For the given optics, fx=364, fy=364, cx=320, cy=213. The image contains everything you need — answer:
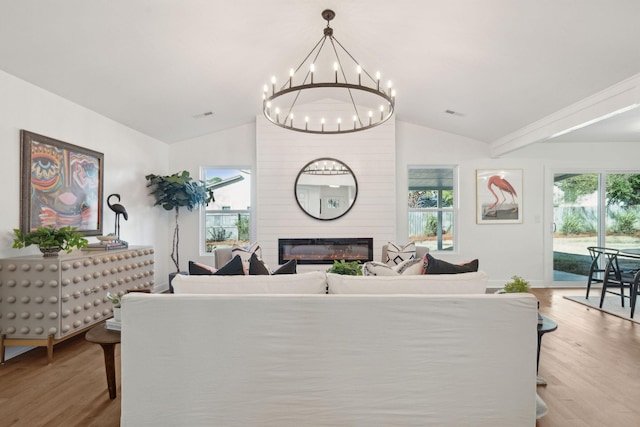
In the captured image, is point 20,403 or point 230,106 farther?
point 230,106

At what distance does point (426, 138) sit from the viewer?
5.86 metres

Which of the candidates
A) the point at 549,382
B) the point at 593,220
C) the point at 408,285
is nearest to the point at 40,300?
the point at 408,285

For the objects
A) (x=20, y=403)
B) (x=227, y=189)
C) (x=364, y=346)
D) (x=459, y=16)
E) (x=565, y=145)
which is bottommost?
(x=20, y=403)

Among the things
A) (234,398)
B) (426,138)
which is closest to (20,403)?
(234,398)

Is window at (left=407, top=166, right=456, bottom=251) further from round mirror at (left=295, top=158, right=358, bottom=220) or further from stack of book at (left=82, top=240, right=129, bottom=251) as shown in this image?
stack of book at (left=82, top=240, right=129, bottom=251)

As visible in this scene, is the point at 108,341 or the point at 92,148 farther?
the point at 92,148

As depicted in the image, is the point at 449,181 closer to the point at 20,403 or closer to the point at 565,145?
the point at 565,145

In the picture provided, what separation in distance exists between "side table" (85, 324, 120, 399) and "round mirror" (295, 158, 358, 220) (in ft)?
11.7

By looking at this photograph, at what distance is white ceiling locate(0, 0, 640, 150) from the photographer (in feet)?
8.45

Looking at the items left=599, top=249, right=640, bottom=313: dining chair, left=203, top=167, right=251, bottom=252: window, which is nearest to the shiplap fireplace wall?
left=203, top=167, right=251, bottom=252: window

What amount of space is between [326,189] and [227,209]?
1.69 metres

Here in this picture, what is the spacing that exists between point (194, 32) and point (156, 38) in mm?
306

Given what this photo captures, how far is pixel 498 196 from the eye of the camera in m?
5.86

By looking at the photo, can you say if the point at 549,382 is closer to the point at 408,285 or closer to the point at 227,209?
the point at 408,285
